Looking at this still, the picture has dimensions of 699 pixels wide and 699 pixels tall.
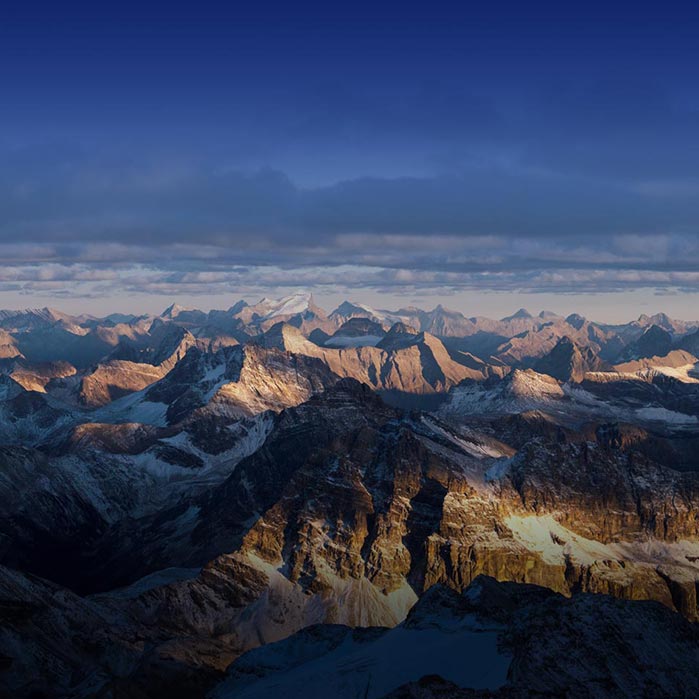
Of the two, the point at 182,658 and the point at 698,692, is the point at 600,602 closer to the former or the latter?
the point at 698,692

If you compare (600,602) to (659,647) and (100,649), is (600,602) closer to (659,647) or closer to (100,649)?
(659,647)

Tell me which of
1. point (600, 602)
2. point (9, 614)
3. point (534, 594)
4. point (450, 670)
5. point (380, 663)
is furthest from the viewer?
point (534, 594)

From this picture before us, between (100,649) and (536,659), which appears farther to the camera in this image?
(100,649)

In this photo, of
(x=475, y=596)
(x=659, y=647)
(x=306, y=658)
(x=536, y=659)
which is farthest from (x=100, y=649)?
(x=659, y=647)

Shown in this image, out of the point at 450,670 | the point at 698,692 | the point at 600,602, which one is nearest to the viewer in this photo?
the point at 698,692

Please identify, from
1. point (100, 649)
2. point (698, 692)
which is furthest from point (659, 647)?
point (100, 649)

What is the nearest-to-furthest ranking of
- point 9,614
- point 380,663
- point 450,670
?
point 450,670, point 380,663, point 9,614

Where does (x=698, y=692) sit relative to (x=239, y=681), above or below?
above

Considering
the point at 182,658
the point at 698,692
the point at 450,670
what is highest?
the point at 698,692

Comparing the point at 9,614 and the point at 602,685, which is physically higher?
the point at 602,685
